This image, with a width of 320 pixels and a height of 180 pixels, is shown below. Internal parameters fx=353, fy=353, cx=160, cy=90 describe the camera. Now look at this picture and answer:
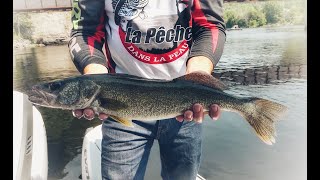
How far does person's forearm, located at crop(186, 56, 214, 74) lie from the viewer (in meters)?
3.31

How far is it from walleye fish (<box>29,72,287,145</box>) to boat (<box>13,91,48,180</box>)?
136cm

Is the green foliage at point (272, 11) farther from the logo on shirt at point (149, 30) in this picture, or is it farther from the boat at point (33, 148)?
the logo on shirt at point (149, 30)

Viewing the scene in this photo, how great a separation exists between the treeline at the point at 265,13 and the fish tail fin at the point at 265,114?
178 ft

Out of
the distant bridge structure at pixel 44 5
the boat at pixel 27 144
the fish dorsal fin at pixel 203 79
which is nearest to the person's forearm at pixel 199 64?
the fish dorsal fin at pixel 203 79

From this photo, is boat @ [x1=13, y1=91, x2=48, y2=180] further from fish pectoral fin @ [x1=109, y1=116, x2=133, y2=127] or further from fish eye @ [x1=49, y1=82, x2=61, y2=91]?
fish pectoral fin @ [x1=109, y1=116, x2=133, y2=127]

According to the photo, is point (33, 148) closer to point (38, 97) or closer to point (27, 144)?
point (27, 144)

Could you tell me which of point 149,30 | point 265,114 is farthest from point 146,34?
point 265,114

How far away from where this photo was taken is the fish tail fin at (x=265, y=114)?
10.8 ft

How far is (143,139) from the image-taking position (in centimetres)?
345

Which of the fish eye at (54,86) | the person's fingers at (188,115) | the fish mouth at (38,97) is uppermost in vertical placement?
the fish eye at (54,86)

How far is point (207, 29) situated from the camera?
351cm

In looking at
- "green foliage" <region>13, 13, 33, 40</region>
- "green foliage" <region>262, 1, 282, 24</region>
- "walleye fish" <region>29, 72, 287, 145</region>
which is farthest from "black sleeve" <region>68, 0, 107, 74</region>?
"green foliage" <region>262, 1, 282, 24</region>
